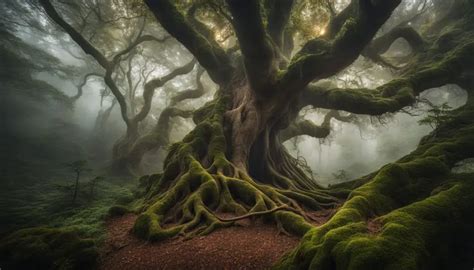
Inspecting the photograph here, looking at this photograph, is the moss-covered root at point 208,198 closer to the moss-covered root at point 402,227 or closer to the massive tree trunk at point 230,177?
the massive tree trunk at point 230,177

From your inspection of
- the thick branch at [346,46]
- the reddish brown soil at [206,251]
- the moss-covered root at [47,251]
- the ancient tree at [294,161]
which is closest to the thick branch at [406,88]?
the ancient tree at [294,161]

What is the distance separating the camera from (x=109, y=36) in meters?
21.2

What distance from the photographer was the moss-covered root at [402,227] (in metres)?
3.22

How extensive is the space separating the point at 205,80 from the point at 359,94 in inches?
756

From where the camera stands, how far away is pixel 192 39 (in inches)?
403

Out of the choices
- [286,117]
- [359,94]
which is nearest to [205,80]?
[286,117]

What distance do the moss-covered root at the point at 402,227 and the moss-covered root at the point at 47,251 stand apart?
11.9 feet

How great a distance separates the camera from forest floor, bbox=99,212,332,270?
462cm

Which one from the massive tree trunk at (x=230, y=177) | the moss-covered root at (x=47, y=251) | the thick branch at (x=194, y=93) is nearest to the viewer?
the moss-covered root at (x=47, y=251)

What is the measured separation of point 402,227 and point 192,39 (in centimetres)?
942

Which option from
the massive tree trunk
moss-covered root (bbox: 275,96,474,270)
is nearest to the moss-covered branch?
the massive tree trunk

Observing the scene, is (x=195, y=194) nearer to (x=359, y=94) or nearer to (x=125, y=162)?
(x=359, y=94)

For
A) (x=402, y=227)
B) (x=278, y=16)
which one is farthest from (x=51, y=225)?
(x=278, y=16)

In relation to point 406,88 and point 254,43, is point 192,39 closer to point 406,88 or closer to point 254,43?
point 254,43
